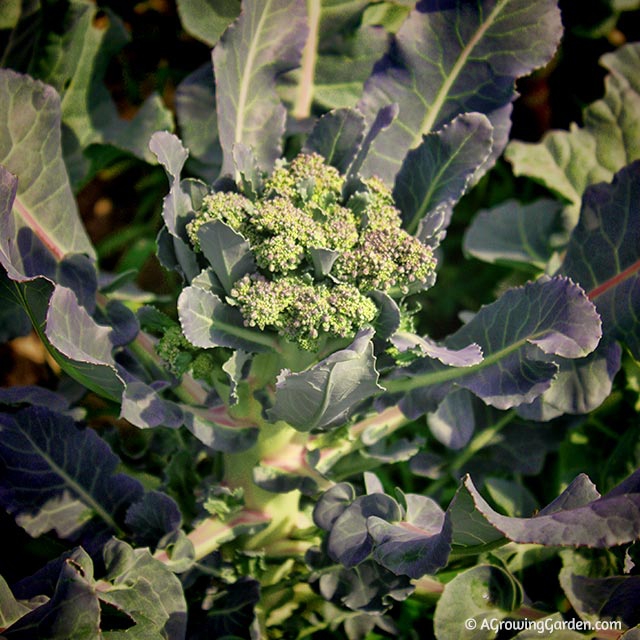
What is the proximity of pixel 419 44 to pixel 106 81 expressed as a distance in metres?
1.43

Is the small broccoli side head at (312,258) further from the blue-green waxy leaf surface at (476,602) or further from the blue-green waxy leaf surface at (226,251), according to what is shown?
the blue-green waxy leaf surface at (476,602)

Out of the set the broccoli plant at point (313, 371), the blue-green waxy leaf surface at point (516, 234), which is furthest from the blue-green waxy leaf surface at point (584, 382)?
the blue-green waxy leaf surface at point (516, 234)

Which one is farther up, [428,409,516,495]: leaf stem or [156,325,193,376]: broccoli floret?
[156,325,193,376]: broccoli floret

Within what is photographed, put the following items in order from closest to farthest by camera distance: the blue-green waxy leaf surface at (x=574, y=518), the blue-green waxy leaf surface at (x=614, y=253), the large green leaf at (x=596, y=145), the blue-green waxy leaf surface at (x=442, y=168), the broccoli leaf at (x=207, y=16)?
the blue-green waxy leaf surface at (x=574, y=518)
the blue-green waxy leaf surface at (x=442, y=168)
the blue-green waxy leaf surface at (x=614, y=253)
the broccoli leaf at (x=207, y=16)
the large green leaf at (x=596, y=145)

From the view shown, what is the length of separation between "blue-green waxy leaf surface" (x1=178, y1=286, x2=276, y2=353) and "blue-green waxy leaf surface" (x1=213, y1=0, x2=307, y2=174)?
347mm

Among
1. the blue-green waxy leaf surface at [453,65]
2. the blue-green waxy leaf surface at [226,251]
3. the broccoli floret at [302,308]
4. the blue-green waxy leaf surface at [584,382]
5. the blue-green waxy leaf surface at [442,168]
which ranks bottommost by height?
the blue-green waxy leaf surface at [584,382]

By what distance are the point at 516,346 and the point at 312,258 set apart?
1.34 feet

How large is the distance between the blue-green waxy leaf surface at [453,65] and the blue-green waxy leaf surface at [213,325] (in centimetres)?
53

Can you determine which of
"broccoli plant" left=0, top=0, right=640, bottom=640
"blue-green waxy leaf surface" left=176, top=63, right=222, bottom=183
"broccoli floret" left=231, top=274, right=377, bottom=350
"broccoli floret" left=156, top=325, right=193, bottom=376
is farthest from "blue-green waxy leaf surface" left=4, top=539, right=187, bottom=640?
"blue-green waxy leaf surface" left=176, top=63, right=222, bottom=183

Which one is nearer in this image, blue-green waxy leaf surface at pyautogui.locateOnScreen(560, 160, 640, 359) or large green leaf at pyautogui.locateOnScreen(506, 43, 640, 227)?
blue-green waxy leaf surface at pyautogui.locateOnScreen(560, 160, 640, 359)

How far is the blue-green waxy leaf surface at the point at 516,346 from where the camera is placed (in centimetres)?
113

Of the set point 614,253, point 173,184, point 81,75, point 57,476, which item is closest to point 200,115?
point 81,75

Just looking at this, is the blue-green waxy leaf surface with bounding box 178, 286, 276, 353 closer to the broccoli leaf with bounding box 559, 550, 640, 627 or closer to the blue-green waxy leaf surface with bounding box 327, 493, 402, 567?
the blue-green waxy leaf surface with bounding box 327, 493, 402, 567

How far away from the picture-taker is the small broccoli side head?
1.12m
